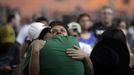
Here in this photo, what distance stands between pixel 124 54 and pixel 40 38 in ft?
3.45

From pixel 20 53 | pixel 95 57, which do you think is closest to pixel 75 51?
pixel 95 57

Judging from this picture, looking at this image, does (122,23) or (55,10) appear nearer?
(122,23)

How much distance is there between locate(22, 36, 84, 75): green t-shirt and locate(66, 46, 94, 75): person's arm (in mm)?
46

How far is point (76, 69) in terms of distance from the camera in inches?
233

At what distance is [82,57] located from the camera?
606cm

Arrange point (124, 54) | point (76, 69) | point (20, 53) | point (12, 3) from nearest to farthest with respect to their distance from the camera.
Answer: point (76, 69), point (124, 54), point (20, 53), point (12, 3)

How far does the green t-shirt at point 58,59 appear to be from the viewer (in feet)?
19.2

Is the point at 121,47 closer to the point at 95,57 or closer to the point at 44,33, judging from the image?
the point at 95,57

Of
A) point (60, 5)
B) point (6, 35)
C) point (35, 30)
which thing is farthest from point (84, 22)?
point (60, 5)

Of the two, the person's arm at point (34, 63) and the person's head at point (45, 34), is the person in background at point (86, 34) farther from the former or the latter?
the person's arm at point (34, 63)

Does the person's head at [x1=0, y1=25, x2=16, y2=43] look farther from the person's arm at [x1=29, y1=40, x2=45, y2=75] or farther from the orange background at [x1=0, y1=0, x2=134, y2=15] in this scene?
the orange background at [x1=0, y1=0, x2=134, y2=15]

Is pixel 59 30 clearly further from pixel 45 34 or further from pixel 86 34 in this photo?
pixel 86 34

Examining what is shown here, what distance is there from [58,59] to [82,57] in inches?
13.3

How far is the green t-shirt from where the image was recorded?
585cm
